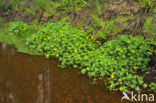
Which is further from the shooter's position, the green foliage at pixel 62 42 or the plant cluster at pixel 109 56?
the green foliage at pixel 62 42

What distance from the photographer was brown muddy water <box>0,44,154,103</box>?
3.34m

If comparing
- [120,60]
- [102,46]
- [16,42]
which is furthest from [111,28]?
[16,42]

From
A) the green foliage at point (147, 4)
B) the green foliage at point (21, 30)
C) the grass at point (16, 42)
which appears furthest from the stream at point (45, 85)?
the green foliage at point (147, 4)

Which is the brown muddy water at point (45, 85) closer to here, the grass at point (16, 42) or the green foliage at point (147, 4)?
the grass at point (16, 42)

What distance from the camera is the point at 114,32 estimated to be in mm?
5418

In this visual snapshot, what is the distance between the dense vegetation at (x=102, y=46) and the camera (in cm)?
411

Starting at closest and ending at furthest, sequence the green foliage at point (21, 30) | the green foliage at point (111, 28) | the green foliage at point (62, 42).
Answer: the green foliage at point (62, 42) → the green foliage at point (111, 28) → the green foliage at point (21, 30)

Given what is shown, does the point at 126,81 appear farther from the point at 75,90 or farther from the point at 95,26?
the point at 95,26

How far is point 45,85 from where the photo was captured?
12.4ft

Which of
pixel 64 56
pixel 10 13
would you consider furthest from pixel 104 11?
pixel 10 13

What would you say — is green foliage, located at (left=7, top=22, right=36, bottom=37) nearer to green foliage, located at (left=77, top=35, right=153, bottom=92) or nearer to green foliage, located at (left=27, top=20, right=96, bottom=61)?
green foliage, located at (left=27, top=20, right=96, bottom=61)

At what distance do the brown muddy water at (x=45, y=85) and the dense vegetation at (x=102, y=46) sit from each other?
0.28 m

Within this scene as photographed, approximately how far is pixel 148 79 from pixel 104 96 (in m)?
1.36

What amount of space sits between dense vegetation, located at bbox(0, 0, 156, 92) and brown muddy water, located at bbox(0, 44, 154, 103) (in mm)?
283
